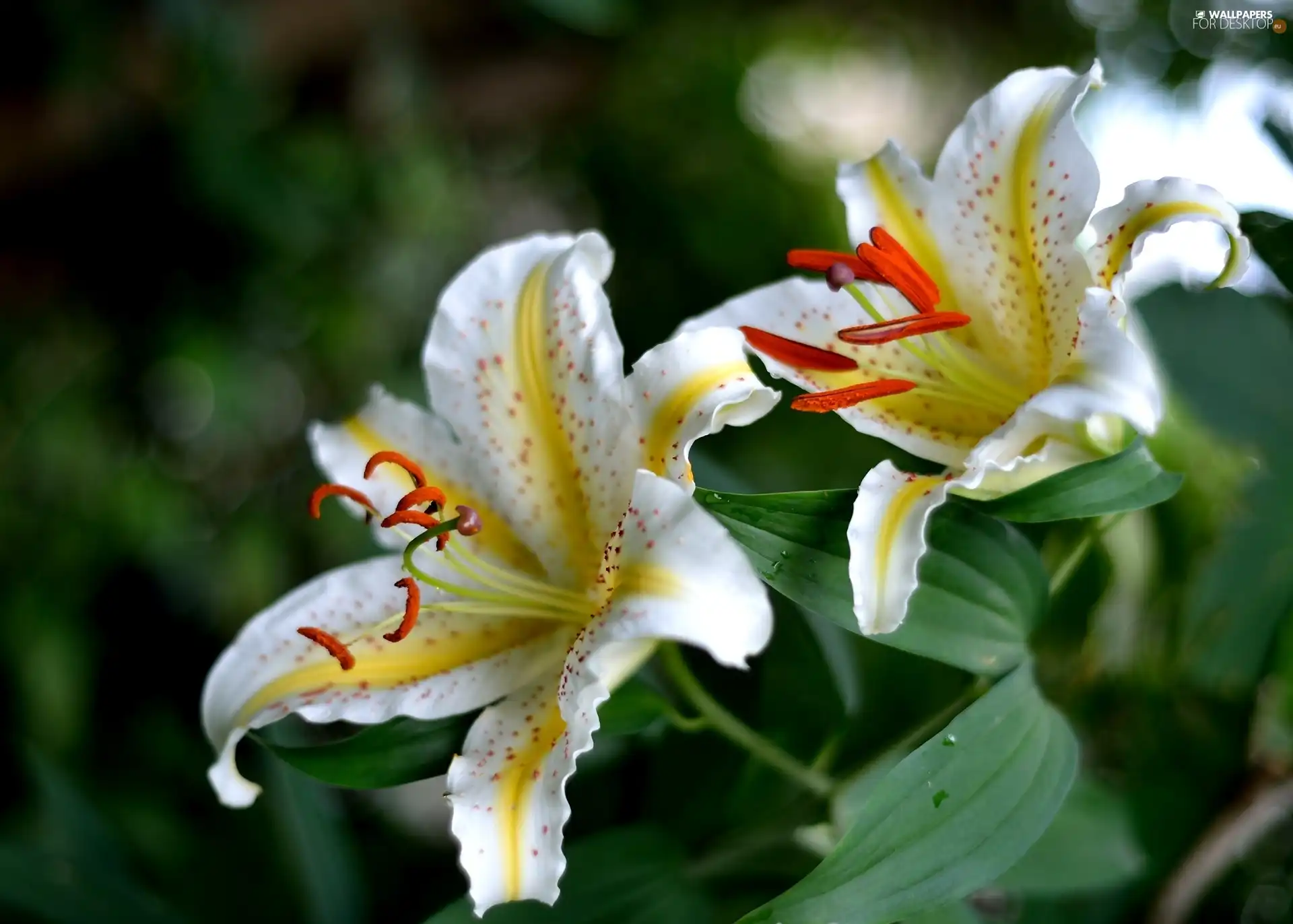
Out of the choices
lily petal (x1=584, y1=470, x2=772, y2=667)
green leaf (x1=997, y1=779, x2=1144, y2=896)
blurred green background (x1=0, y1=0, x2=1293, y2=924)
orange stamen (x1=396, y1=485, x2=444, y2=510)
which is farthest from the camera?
blurred green background (x1=0, y1=0, x2=1293, y2=924)

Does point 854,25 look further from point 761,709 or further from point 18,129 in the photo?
point 761,709

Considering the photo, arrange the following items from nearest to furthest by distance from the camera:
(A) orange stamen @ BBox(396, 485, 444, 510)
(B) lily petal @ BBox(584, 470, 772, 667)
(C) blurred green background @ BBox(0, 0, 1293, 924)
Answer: (B) lily petal @ BBox(584, 470, 772, 667), (A) orange stamen @ BBox(396, 485, 444, 510), (C) blurred green background @ BBox(0, 0, 1293, 924)

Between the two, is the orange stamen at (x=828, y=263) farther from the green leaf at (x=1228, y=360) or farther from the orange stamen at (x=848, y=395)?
the green leaf at (x=1228, y=360)

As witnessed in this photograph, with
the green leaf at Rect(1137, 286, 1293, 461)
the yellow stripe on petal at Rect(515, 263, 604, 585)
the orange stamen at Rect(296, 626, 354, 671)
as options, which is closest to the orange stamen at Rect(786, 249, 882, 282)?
the yellow stripe on petal at Rect(515, 263, 604, 585)

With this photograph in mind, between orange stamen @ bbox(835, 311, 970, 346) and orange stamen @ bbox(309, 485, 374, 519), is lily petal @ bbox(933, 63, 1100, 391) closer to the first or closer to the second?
orange stamen @ bbox(835, 311, 970, 346)

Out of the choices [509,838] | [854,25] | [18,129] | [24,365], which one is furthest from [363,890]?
[854,25]

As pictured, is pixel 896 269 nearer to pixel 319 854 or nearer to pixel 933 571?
pixel 933 571

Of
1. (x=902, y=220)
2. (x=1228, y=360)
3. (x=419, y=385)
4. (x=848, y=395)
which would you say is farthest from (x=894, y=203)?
(x=419, y=385)
